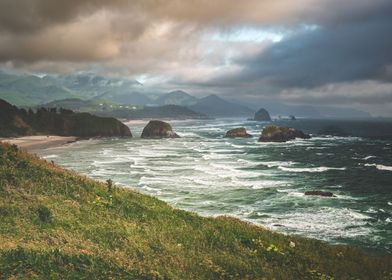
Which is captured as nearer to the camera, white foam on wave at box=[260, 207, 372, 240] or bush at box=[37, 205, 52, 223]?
bush at box=[37, 205, 52, 223]

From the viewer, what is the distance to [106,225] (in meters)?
21.1

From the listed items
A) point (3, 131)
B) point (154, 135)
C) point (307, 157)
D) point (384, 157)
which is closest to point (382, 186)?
point (307, 157)

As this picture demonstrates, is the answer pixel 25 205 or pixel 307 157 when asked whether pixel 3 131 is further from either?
pixel 25 205

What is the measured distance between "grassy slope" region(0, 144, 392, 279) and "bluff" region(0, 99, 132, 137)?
12582cm

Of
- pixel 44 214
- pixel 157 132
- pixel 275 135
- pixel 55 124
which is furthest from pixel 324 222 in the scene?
pixel 55 124

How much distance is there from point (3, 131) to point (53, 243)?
132421 millimetres

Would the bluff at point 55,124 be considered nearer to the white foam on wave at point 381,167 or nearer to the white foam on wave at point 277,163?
the white foam on wave at point 277,163

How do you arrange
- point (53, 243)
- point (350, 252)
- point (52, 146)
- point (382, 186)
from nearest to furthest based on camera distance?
point (53, 243), point (350, 252), point (382, 186), point (52, 146)

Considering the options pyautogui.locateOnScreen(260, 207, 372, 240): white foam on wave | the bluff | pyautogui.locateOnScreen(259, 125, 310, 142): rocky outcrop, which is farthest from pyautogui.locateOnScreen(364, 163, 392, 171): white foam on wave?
the bluff

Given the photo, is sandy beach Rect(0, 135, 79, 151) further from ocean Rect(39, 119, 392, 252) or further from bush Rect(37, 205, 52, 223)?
bush Rect(37, 205, 52, 223)

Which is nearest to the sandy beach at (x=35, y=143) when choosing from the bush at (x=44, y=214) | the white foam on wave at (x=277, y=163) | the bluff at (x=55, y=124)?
the bluff at (x=55, y=124)

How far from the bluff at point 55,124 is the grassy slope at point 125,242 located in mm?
125816

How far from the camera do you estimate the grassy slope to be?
16.0m

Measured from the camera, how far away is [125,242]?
19.1 meters
